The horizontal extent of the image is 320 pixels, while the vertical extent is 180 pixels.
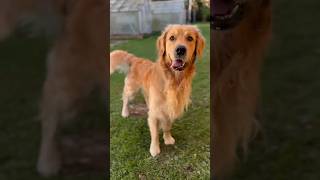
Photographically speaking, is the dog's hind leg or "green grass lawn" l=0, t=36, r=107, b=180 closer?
the dog's hind leg

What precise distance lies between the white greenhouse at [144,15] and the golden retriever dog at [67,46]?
0.04 metres

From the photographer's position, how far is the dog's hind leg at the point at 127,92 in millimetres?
1792

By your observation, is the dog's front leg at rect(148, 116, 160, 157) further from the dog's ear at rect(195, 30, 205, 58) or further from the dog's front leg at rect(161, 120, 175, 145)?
the dog's ear at rect(195, 30, 205, 58)

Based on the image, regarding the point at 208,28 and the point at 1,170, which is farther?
the point at 1,170

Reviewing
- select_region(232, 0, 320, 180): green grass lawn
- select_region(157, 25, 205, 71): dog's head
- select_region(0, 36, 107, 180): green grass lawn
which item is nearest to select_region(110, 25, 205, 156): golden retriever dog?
select_region(157, 25, 205, 71): dog's head

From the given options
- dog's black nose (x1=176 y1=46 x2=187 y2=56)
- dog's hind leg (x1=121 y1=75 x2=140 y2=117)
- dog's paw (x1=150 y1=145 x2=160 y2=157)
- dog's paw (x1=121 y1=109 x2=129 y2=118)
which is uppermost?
dog's black nose (x1=176 y1=46 x2=187 y2=56)

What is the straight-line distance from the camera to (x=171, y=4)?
185 cm

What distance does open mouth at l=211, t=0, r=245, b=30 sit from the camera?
182cm

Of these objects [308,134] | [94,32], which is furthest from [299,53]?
[94,32]

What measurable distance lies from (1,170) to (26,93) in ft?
1.05

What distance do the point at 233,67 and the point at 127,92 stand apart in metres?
0.36

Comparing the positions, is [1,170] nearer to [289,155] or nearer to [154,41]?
[154,41]

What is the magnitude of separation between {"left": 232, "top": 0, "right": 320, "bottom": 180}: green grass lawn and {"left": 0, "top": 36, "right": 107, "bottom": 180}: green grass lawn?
578mm

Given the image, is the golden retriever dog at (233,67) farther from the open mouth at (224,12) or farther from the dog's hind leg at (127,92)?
the dog's hind leg at (127,92)
